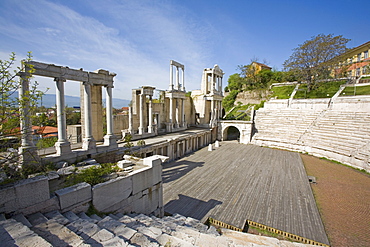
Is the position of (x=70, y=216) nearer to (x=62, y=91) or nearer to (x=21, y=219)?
(x=21, y=219)

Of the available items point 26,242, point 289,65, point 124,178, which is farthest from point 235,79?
point 26,242

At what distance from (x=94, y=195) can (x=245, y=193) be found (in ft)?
26.5

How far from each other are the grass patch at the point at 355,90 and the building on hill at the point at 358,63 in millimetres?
7120

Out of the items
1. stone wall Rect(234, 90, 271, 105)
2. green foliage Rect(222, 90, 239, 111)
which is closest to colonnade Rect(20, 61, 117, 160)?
stone wall Rect(234, 90, 271, 105)

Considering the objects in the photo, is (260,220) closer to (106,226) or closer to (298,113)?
(106,226)

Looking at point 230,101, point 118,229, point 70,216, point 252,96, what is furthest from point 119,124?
point 230,101

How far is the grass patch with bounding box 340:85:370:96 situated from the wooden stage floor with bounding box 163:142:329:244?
57.3 ft

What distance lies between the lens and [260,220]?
7.75 meters

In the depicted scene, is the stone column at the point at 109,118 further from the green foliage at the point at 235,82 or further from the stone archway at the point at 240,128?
the green foliage at the point at 235,82

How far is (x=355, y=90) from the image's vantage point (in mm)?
25969

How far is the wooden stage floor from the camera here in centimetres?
781

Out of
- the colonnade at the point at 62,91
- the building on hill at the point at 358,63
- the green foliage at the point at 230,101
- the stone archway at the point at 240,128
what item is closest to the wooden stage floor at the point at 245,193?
the colonnade at the point at 62,91

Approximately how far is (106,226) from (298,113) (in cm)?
2787

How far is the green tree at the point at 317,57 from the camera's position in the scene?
2804 centimetres
